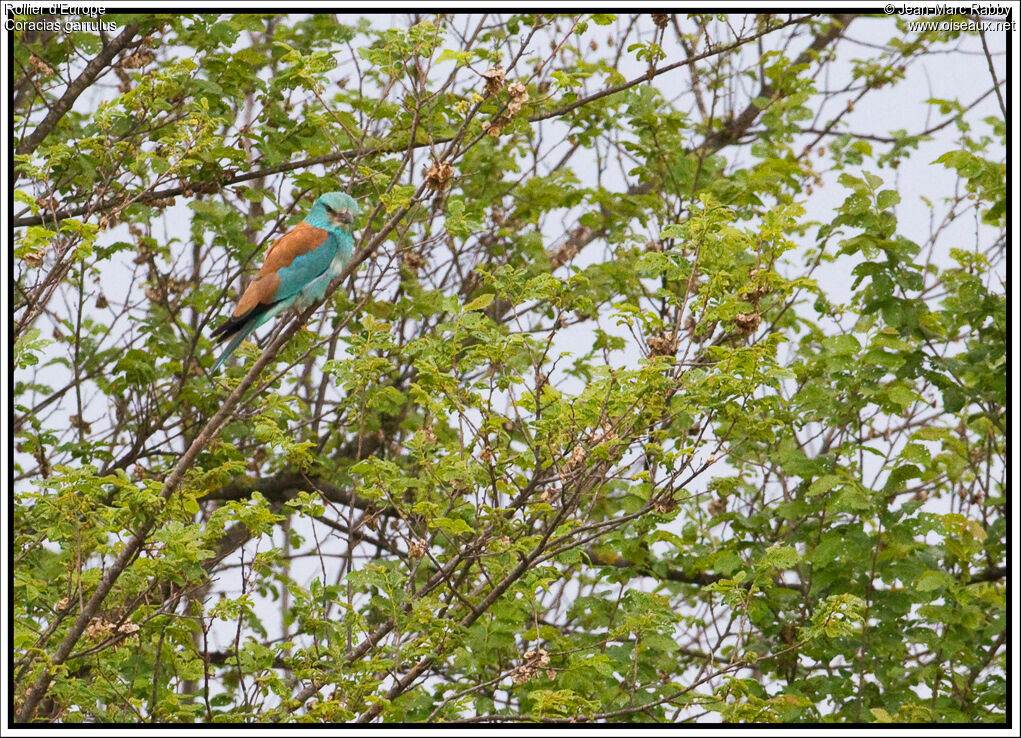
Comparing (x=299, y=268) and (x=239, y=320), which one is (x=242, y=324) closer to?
(x=239, y=320)

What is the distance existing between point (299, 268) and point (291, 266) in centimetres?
5

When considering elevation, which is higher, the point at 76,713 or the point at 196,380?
the point at 196,380

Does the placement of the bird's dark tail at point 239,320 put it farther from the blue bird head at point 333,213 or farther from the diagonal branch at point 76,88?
the diagonal branch at point 76,88

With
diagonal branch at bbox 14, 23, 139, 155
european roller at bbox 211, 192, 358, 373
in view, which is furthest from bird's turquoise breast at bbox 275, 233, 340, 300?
diagonal branch at bbox 14, 23, 139, 155

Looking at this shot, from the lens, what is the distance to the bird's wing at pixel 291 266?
678cm

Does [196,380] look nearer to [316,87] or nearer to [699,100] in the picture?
[316,87]

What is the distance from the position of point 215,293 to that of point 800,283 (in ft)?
13.5

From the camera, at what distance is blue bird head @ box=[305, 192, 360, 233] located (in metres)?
7.00

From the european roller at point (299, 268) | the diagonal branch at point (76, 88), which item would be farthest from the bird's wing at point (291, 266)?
the diagonal branch at point (76, 88)

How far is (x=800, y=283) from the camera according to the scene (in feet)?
18.9

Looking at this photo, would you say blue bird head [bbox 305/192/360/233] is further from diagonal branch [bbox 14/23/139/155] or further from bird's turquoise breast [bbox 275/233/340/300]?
diagonal branch [bbox 14/23/139/155]

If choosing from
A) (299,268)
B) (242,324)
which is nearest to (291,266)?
(299,268)

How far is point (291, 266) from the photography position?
6828 mm
